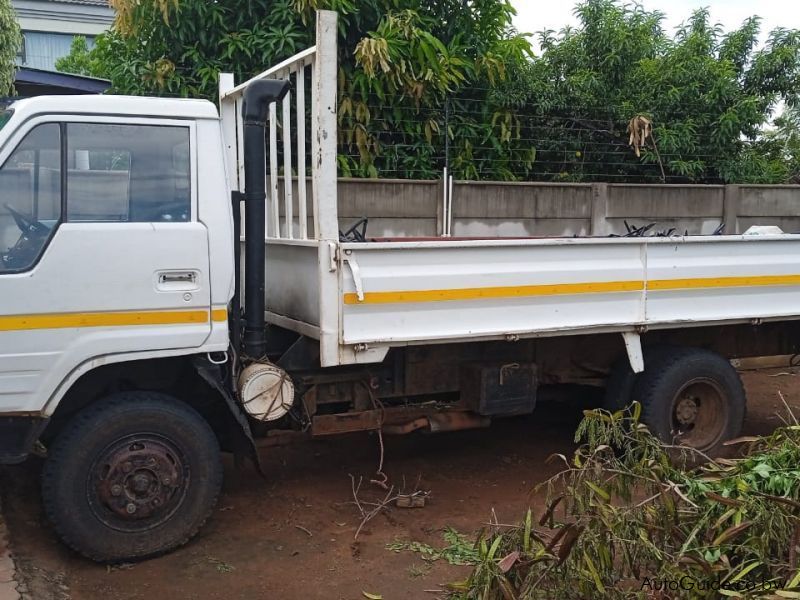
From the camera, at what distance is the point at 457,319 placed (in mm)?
4332

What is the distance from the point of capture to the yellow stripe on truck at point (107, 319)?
11.6ft

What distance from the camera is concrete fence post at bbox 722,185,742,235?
30.4 ft

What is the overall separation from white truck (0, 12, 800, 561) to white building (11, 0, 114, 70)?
15.0 m

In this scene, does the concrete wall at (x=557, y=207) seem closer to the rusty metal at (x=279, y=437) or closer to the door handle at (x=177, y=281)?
the rusty metal at (x=279, y=437)

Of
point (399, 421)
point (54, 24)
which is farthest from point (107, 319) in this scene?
point (54, 24)

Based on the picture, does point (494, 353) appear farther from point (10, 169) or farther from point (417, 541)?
point (10, 169)

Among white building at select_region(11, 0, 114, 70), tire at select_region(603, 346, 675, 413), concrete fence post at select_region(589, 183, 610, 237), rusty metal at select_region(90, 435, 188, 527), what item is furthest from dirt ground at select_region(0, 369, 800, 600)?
white building at select_region(11, 0, 114, 70)

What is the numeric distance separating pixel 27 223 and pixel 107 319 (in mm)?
547

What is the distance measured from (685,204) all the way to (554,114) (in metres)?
1.81

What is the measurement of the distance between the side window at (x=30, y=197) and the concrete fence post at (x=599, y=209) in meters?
6.09

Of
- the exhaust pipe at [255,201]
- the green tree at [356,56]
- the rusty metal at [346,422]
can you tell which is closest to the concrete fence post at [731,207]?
the green tree at [356,56]

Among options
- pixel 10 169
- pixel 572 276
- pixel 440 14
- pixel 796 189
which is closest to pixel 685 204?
pixel 796 189

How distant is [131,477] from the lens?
3.81m

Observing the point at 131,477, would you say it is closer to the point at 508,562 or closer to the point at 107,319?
the point at 107,319
